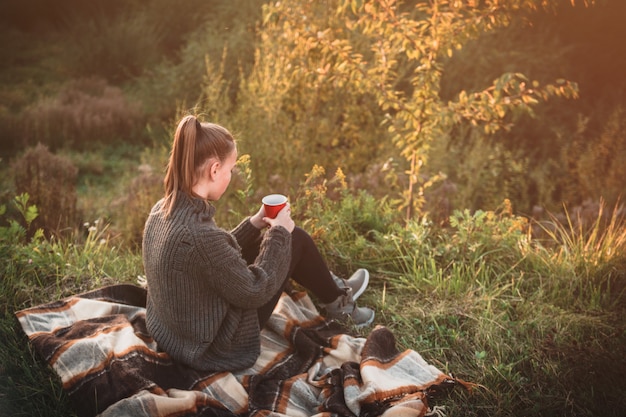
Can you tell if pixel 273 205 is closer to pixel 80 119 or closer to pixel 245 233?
pixel 245 233

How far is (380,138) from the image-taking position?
254 inches

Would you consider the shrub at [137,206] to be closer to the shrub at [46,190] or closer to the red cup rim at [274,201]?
the shrub at [46,190]

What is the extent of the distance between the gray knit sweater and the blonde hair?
0.05 meters

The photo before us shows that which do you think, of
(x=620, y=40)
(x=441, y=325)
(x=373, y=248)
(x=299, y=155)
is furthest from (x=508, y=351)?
(x=620, y=40)

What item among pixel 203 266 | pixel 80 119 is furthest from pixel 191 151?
pixel 80 119

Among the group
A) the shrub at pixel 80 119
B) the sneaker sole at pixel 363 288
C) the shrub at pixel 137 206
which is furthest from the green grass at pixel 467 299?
the shrub at pixel 80 119

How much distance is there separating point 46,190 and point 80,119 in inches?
136

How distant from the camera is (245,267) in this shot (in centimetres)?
224

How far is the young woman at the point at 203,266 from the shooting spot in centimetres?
217

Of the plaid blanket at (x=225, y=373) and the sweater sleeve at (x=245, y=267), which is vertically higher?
the sweater sleeve at (x=245, y=267)

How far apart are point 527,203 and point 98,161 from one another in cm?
480

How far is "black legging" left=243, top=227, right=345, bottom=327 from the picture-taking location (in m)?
2.71

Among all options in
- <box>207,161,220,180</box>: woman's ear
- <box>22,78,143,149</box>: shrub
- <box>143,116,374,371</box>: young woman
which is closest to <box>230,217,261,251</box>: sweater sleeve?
<box>143,116,374,371</box>: young woman

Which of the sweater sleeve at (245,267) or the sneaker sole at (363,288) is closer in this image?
the sweater sleeve at (245,267)
